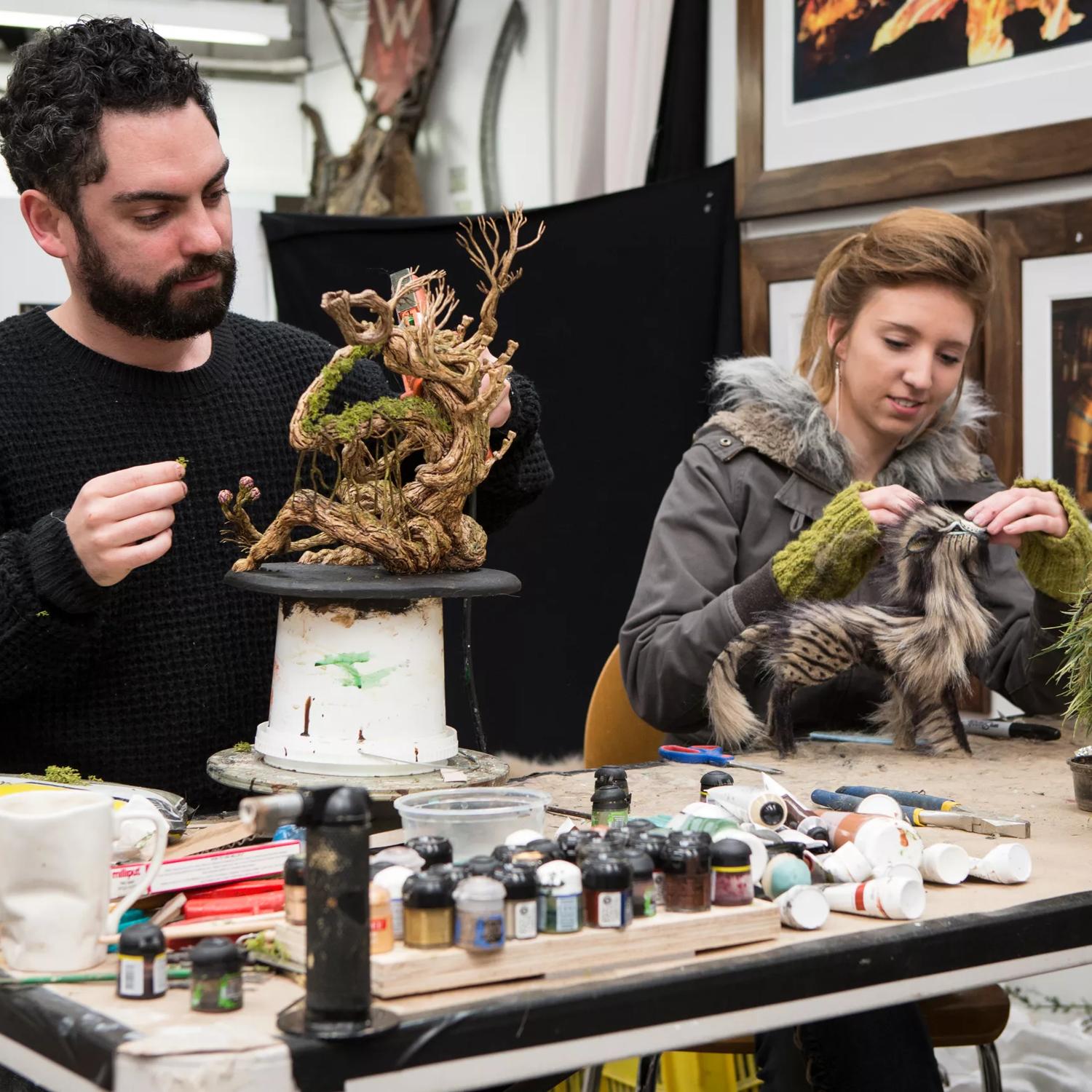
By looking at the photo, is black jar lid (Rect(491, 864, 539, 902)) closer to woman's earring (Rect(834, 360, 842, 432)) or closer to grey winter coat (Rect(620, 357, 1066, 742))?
grey winter coat (Rect(620, 357, 1066, 742))

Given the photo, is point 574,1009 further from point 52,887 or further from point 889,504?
point 889,504

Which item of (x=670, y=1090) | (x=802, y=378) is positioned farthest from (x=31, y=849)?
(x=802, y=378)

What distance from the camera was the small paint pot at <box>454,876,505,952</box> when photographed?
0.99 m

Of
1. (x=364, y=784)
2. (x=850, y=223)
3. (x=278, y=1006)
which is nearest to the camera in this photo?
(x=278, y=1006)

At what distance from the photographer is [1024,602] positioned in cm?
236

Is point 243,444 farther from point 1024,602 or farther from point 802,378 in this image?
point 1024,602

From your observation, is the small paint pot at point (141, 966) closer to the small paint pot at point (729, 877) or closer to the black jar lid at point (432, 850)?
the black jar lid at point (432, 850)

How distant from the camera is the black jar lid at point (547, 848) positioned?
3.67 ft

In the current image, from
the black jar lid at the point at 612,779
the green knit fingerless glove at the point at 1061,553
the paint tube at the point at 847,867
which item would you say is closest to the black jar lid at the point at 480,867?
the paint tube at the point at 847,867

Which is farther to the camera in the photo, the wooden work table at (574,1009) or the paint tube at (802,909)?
the paint tube at (802,909)

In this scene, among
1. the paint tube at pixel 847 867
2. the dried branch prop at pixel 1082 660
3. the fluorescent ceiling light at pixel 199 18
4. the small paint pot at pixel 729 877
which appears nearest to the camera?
the small paint pot at pixel 729 877

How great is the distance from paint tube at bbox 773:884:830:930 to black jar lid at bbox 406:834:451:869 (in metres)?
0.26

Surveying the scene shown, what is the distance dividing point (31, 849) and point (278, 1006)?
0.22 meters

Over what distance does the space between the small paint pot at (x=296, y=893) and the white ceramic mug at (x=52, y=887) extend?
0.44 feet
